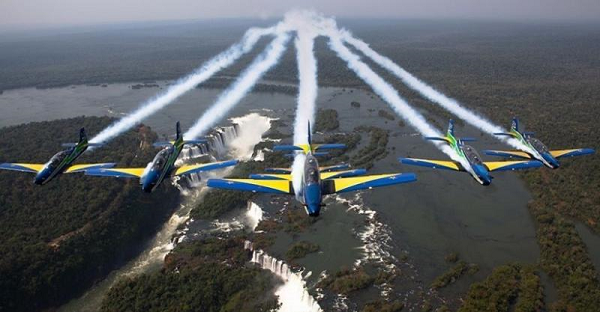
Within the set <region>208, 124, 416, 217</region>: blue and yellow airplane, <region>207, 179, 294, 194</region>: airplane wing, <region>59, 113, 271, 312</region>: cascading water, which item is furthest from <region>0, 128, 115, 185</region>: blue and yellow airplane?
<region>208, 124, 416, 217</region>: blue and yellow airplane

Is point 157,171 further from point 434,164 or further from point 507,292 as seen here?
point 507,292

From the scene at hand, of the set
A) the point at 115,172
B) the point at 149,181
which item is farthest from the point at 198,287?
the point at 115,172

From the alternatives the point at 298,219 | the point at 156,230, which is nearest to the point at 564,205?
the point at 298,219

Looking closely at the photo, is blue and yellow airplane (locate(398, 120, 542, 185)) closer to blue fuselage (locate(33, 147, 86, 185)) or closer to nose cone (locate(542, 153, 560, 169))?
nose cone (locate(542, 153, 560, 169))

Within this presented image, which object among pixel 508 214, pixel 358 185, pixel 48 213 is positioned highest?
pixel 358 185

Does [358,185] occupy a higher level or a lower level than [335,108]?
higher

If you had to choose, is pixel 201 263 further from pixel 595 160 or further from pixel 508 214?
pixel 595 160
